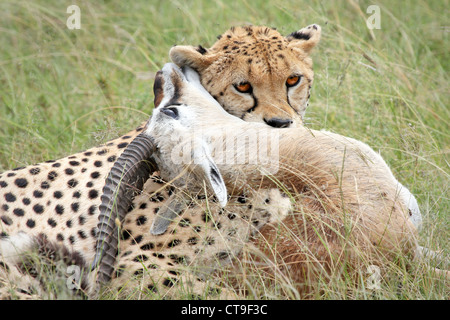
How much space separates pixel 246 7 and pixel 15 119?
2485mm

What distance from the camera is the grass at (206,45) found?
13.3 feet

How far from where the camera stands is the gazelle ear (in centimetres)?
257

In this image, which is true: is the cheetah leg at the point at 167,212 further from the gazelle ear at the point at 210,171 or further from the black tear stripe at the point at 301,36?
the black tear stripe at the point at 301,36

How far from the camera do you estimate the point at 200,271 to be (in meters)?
2.73

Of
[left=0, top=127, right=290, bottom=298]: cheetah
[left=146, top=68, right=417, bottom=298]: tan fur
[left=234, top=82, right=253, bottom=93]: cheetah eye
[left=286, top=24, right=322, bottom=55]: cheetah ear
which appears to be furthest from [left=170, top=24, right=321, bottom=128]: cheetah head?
[left=0, top=127, right=290, bottom=298]: cheetah

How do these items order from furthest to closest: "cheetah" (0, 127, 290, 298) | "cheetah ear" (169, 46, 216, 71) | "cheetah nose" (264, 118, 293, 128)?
1. "cheetah ear" (169, 46, 216, 71)
2. "cheetah nose" (264, 118, 293, 128)
3. "cheetah" (0, 127, 290, 298)

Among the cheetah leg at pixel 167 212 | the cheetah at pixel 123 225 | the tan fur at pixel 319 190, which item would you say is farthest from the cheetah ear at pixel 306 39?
the cheetah leg at pixel 167 212

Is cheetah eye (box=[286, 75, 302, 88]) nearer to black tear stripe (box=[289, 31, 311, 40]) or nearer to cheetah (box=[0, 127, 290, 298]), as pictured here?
black tear stripe (box=[289, 31, 311, 40])

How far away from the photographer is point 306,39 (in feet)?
12.6

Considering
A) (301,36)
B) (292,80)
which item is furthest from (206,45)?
(292,80)

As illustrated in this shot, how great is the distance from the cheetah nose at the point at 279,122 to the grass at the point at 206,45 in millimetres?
716

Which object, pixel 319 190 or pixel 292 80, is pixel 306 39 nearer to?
pixel 292 80

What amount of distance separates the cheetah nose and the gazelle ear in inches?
21.2
